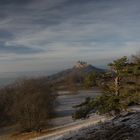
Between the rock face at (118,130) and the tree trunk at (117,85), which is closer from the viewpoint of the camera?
the rock face at (118,130)

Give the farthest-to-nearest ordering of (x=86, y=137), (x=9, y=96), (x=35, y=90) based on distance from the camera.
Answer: (x=9, y=96) → (x=35, y=90) → (x=86, y=137)

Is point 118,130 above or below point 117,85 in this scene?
below

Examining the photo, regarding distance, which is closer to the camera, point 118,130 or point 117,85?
point 118,130

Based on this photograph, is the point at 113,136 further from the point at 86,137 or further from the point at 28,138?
the point at 28,138

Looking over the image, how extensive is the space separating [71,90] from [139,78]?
85282mm

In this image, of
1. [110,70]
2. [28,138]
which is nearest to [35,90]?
[28,138]

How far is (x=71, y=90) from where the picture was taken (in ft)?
342

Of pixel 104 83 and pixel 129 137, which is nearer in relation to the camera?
pixel 129 137

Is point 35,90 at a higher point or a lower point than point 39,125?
higher

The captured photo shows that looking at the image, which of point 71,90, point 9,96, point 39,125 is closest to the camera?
point 39,125

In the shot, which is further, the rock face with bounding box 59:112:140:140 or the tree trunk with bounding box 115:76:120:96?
the tree trunk with bounding box 115:76:120:96

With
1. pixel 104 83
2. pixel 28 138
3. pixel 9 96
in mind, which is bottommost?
pixel 28 138

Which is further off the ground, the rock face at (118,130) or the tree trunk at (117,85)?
the tree trunk at (117,85)

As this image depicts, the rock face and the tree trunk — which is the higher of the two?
the tree trunk
